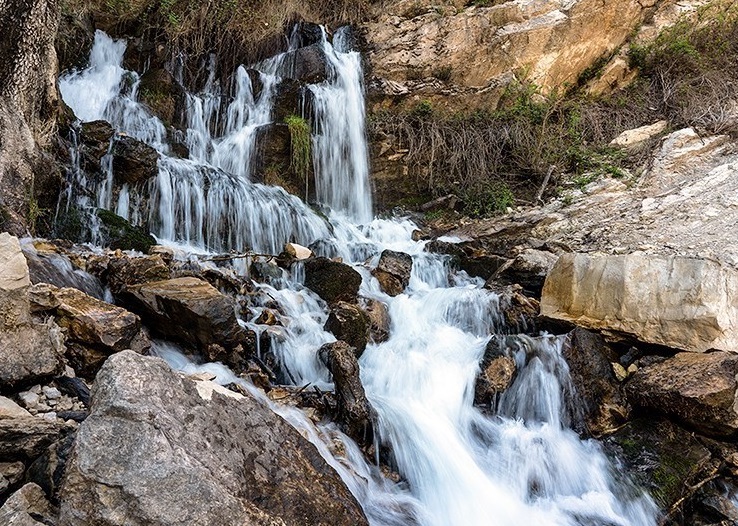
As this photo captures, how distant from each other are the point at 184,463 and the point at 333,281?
375cm

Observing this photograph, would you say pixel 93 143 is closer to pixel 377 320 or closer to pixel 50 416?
pixel 377 320

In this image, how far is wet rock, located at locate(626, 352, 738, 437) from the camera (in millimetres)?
3438

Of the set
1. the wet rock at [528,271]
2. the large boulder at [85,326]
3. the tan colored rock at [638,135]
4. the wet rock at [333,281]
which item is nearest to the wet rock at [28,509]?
the large boulder at [85,326]

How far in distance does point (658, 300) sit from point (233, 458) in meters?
3.94

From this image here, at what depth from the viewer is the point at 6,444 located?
1782 millimetres

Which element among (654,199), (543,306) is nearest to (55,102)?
(543,306)

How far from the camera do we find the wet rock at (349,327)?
4539 millimetres

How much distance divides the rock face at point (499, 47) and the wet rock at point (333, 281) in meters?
6.11

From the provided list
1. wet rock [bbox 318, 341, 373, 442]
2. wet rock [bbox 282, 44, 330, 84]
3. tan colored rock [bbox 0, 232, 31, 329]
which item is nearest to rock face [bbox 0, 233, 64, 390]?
tan colored rock [bbox 0, 232, 31, 329]

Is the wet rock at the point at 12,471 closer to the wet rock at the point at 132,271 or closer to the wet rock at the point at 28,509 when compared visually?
the wet rock at the point at 28,509

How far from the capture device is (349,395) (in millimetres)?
3510

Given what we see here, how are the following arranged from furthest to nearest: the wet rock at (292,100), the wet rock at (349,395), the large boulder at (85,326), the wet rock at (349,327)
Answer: the wet rock at (292,100) < the wet rock at (349,327) < the wet rock at (349,395) < the large boulder at (85,326)

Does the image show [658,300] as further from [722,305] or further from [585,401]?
[585,401]

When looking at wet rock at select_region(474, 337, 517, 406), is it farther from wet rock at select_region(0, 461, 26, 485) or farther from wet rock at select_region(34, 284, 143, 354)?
wet rock at select_region(0, 461, 26, 485)
